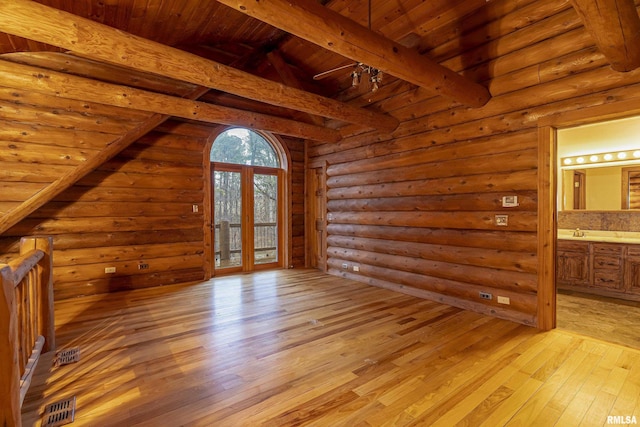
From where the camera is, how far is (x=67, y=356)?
264cm

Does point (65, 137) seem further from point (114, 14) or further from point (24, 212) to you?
point (114, 14)

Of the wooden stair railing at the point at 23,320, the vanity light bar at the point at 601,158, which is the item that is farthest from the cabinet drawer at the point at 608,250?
the wooden stair railing at the point at 23,320

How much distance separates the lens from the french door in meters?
5.89

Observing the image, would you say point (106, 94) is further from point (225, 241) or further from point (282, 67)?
point (225, 241)

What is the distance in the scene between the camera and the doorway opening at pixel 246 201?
19.2 feet

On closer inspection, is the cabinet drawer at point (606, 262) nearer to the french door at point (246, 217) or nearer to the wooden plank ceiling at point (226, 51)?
the wooden plank ceiling at point (226, 51)

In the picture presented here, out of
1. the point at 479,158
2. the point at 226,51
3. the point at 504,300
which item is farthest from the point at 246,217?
the point at 504,300

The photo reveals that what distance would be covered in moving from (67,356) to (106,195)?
9.18 ft

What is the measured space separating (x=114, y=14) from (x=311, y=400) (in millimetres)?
4301

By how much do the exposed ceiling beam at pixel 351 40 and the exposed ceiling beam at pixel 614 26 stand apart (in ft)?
4.05

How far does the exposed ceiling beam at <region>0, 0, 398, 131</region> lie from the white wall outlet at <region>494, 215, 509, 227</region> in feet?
9.13

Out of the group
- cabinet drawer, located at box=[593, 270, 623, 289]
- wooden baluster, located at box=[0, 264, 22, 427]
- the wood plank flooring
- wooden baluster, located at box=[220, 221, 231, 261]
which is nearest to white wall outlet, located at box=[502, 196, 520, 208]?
the wood plank flooring

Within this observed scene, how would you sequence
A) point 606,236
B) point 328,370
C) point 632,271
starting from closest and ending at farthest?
point 328,370, point 632,271, point 606,236

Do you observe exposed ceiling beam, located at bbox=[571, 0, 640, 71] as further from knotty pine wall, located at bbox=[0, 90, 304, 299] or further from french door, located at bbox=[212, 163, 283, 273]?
french door, located at bbox=[212, 163, 283, 273]
